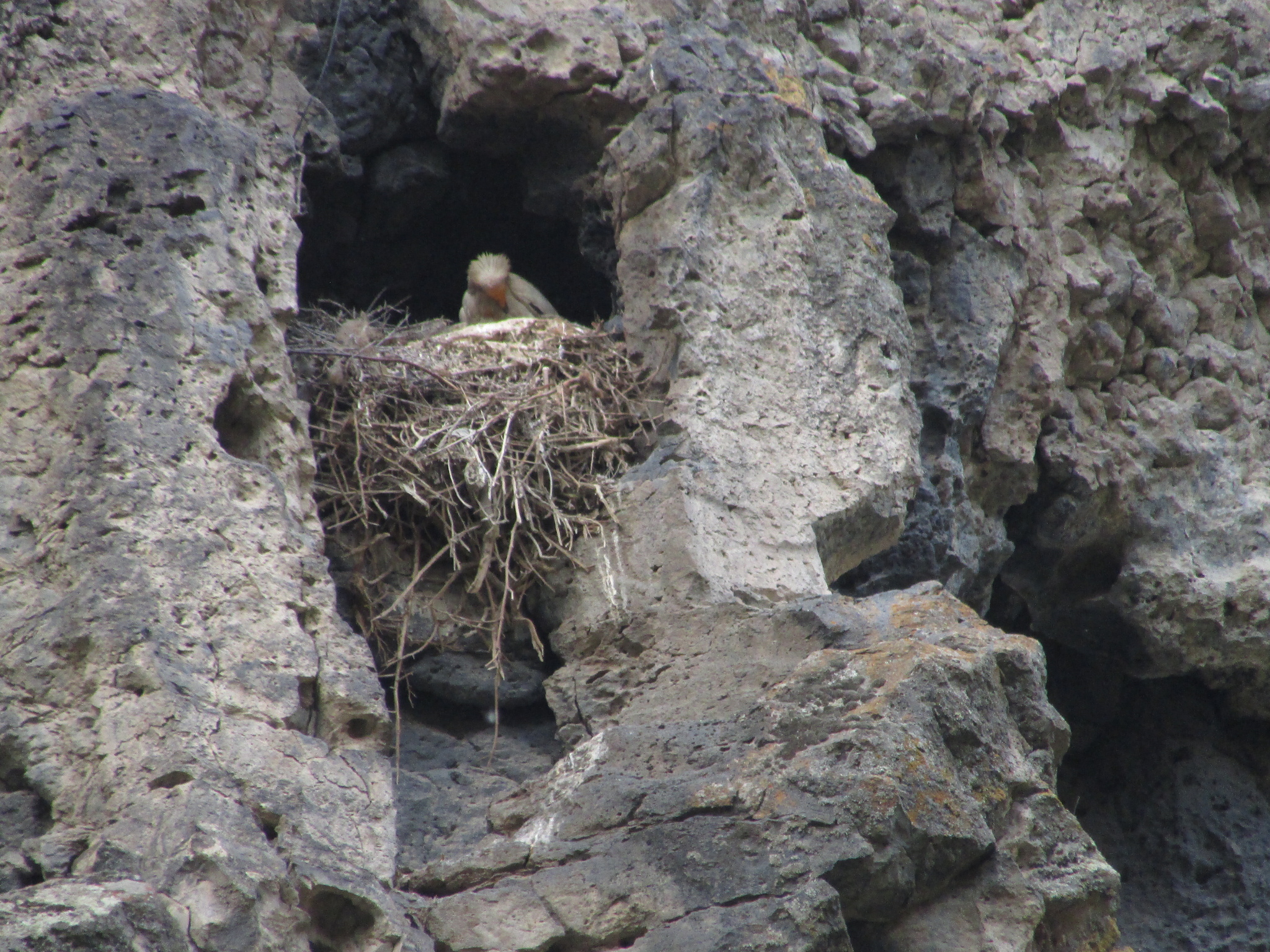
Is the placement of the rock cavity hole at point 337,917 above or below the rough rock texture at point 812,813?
below

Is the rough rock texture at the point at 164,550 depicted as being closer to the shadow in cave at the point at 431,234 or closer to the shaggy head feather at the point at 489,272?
the shadow in cave at the point at 431,234

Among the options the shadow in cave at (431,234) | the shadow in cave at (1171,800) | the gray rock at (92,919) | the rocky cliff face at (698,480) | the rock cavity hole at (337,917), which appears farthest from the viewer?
the shadow in cave at (1171,800)

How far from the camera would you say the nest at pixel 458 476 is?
4.09m

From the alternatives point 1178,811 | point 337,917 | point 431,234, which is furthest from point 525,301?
point 1178,811

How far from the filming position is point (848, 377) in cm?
445

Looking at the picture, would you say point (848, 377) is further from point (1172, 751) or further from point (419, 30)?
point (1172, 751)

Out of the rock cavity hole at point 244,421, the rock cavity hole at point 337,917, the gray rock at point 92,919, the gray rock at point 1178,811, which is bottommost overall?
the gray rock at point 1178,811

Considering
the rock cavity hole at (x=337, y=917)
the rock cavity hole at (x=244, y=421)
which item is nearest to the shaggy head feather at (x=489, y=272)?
the rock cavity hole at (x=244, y=421)

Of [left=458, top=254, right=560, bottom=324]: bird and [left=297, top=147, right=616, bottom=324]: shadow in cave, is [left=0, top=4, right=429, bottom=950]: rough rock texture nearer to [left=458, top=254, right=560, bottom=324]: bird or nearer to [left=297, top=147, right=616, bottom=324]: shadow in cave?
[left=297, top=147, right=616, bottom=324]: shadow in cave

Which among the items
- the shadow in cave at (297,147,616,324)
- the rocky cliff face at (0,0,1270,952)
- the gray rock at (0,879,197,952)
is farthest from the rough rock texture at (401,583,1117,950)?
the shadow in cave at (297,147,616,324)

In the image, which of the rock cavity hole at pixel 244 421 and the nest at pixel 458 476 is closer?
the rock cavity hole at pixel 244 421

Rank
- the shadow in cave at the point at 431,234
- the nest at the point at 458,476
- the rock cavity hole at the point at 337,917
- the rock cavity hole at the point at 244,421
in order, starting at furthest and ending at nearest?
the shadow in cave at the point at 431,234 < the nest at the point at 458,476 < the rock cavity hole at the point at 244,421 < the rock cavity hole at the point at 337,917

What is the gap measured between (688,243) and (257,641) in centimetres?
203

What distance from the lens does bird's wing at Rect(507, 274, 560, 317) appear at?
5.75 metres
